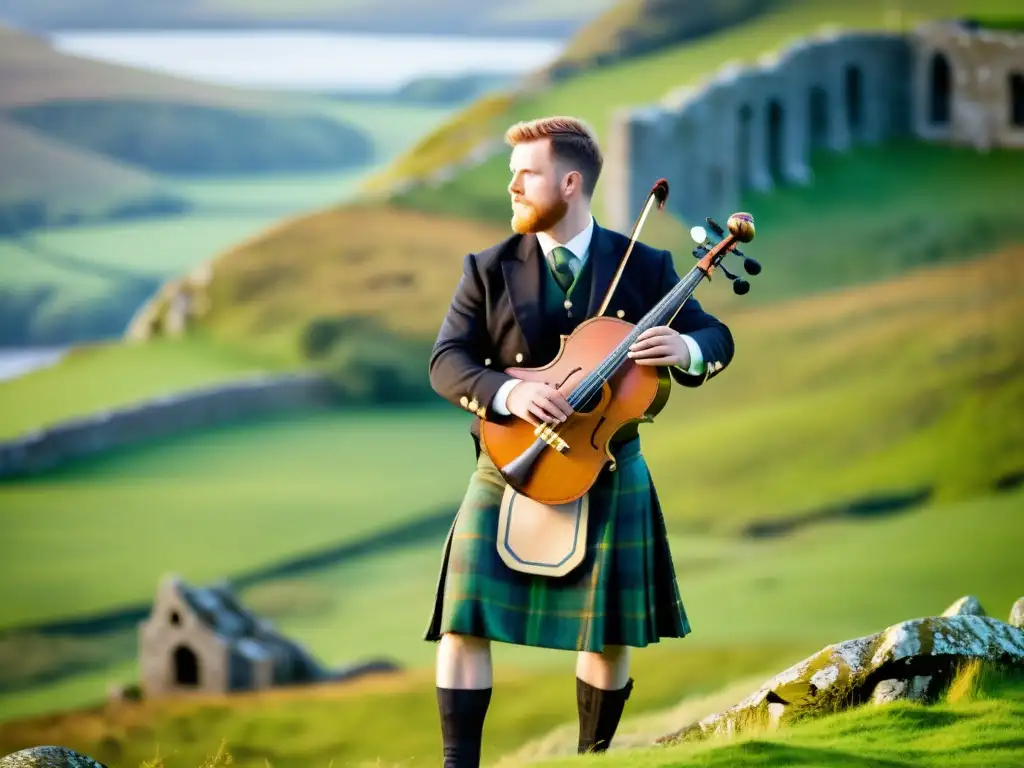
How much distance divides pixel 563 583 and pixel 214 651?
764cm

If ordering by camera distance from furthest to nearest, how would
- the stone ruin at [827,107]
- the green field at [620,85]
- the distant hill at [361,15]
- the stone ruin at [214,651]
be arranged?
the stone ruin at [827,107] < the green field at [620,85] < the distant hill at [361,15] < the stone ruin at [214,651]

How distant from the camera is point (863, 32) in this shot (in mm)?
25094

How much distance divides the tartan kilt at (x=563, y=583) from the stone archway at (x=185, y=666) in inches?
303

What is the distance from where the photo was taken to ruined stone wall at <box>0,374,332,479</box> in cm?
1761

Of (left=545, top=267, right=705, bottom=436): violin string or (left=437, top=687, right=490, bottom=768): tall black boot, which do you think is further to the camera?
(left=437, top=687, right=490, bottom=768): tall black boot

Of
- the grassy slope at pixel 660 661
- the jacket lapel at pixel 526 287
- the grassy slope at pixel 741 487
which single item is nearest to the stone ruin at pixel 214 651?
the grassy slope at pixel 660 661

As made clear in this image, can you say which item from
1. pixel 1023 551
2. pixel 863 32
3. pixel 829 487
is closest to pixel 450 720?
pixel 1023 551

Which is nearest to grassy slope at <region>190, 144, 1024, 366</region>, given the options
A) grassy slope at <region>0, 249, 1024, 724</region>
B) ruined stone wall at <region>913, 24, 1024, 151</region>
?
→ grassy slope at <region>0, 249, 1024, 724</region>

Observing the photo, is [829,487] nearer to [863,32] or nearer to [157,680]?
[157,680]

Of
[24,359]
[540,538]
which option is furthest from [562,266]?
[24,359]

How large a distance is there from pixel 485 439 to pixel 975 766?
1.86 meters

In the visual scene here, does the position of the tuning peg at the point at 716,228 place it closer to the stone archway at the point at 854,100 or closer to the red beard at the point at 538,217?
the red beard at the point at 538,217

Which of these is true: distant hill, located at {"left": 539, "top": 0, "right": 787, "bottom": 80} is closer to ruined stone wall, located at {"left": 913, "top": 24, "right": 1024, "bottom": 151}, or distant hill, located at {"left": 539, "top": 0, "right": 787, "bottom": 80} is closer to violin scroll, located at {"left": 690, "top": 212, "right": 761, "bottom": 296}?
ruined stone wall, located at {"left": 913, "top": 24, "right": 1024, "bottom": 151}

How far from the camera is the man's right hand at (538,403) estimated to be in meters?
6.20
